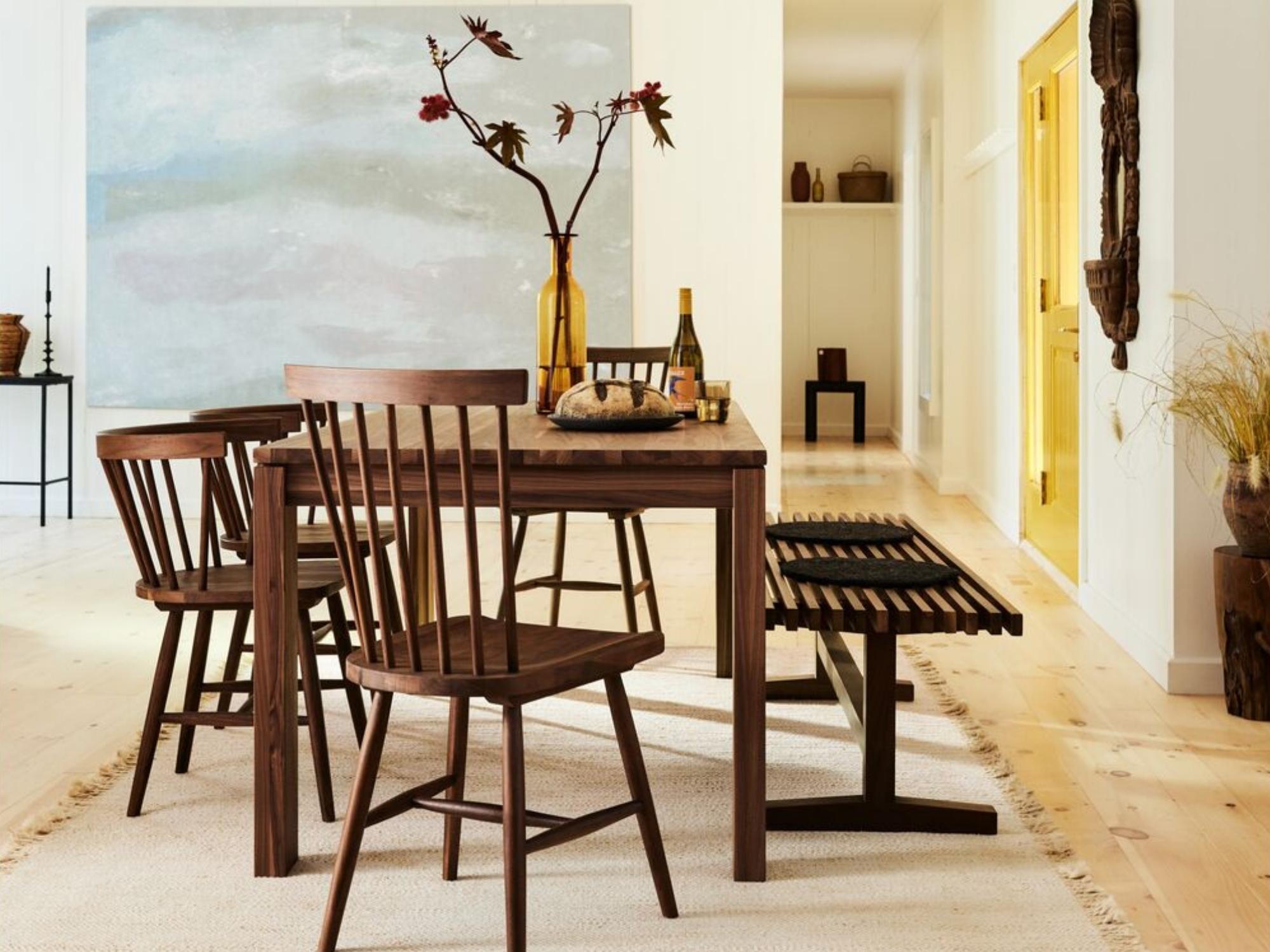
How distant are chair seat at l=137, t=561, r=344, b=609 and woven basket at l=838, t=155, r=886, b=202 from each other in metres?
9.94

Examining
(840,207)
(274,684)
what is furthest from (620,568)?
(840,207)

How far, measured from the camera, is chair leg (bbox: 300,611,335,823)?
2836 millimetres

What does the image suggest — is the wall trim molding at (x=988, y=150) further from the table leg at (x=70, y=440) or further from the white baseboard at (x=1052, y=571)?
the table leg at (x=70, y=440)

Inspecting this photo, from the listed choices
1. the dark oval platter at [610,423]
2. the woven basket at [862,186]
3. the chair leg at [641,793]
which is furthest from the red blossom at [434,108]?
the woven basket at [862,186]

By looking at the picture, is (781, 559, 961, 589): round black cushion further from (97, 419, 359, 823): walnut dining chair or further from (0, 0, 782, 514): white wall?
(0, 0, 782, 514): white wall

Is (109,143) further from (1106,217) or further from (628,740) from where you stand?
(628,740)

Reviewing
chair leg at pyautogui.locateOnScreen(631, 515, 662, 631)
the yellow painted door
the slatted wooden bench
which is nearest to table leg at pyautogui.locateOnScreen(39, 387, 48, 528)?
chair leg at pyautogui.locateOnScreen(631, 515, 662, 631)

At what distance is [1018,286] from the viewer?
6.46 meters

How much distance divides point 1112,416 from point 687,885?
257 centimetres

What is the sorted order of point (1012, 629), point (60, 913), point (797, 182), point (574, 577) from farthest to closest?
1. point (797, 182)
2. point (574, 577)
3. point (1012, 629)
4. point (60, 913)

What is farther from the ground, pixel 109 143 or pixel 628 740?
pixel 109 143

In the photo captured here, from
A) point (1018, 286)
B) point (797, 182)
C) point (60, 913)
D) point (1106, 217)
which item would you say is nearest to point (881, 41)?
point (797, 182)

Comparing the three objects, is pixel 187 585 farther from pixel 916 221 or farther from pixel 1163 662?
pixel 916 221

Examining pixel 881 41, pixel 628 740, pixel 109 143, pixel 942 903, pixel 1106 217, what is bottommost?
pixel 942 903
